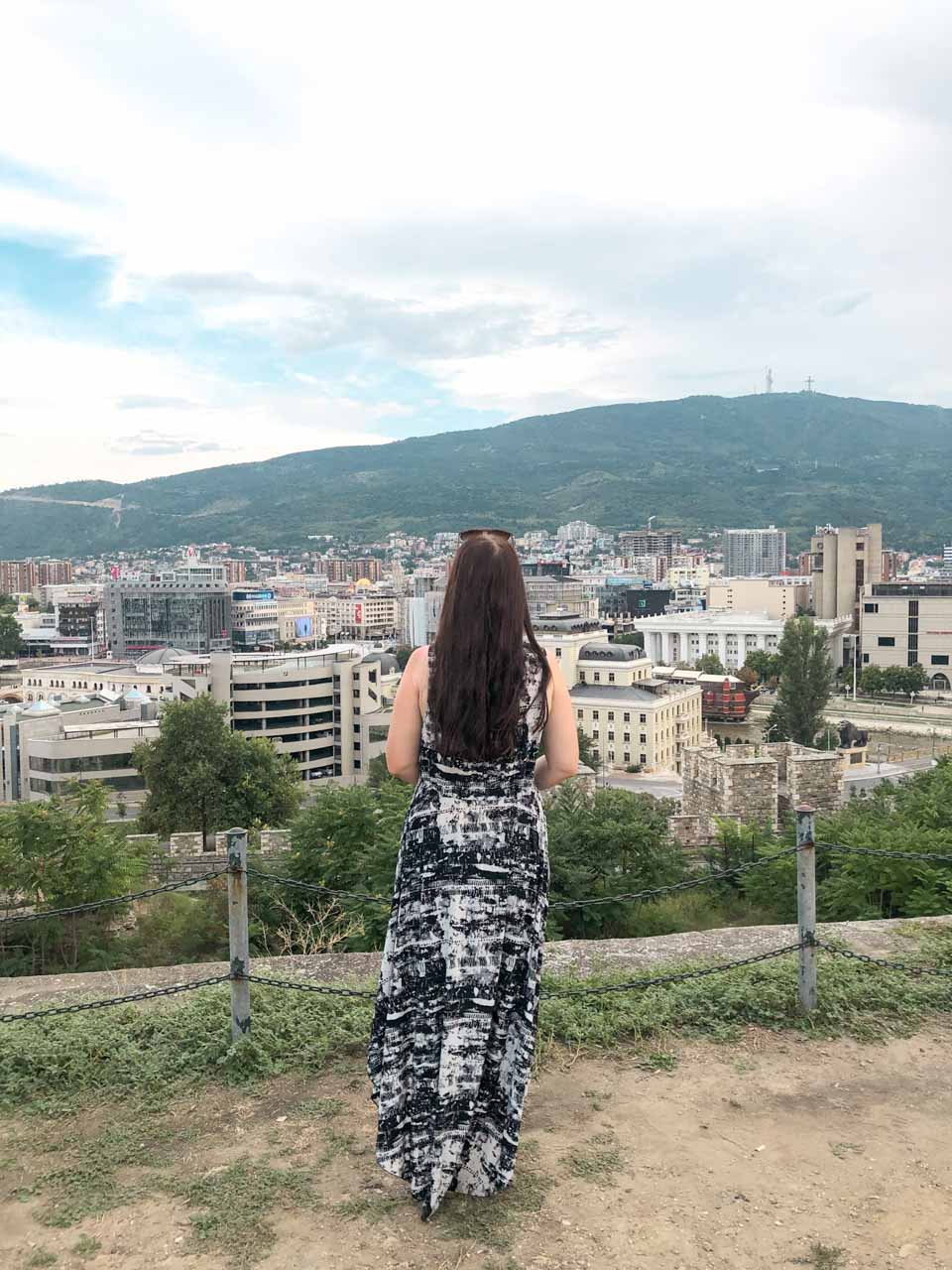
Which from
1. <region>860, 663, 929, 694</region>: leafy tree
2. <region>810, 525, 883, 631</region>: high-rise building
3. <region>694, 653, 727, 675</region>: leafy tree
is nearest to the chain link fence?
<region>860, 663, 929, 694</region>: leafy tree

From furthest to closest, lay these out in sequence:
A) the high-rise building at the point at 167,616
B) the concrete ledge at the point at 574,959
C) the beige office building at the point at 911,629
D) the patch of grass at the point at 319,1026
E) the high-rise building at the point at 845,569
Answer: the high-rise building at the point at 167,616, the high-rise building at the point at 845,569, the beige office building at the point at 911,629, the concrete ledge at the point at 574,959, the patch of grass at the point at 319,1026

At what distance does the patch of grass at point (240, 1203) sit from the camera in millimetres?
2648

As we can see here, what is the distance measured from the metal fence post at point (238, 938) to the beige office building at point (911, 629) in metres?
82.5

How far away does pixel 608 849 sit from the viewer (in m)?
10.4

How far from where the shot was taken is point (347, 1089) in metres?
3.53

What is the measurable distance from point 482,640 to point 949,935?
10.8ft

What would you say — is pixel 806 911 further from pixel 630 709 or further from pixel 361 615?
pixel 361 615

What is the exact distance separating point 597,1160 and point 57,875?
334 inches

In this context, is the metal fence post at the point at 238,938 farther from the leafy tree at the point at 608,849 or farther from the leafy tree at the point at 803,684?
the leafy tree at the point at 803,684

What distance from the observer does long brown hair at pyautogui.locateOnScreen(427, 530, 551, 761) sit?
2.83m

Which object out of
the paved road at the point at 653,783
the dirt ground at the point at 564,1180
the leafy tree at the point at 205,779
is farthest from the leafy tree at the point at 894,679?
the dirt ground at the point at 564,1180

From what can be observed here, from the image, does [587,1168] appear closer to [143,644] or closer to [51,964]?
[51,964]

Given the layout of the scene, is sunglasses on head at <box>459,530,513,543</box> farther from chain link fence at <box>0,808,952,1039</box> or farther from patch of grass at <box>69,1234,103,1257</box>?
patch of grass at <box>69,1234,103,1257</box>

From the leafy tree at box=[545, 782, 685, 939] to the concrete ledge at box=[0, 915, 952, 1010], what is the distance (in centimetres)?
442
